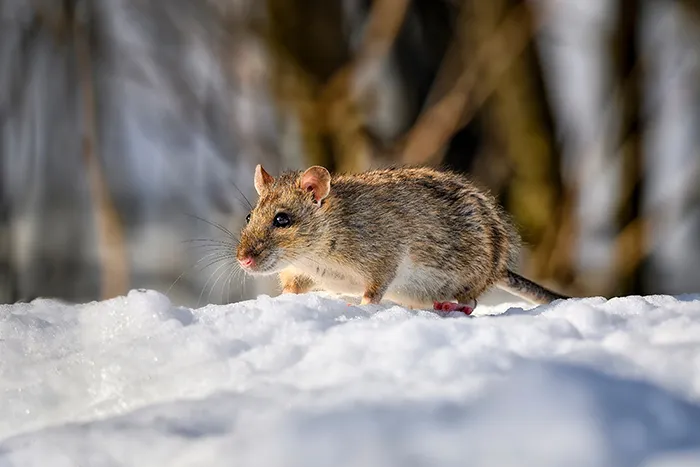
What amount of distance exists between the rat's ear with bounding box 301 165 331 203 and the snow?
4.49ft

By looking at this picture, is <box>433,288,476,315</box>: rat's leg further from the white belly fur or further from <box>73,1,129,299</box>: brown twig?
<box>73,1,129,299</box>: brown twig

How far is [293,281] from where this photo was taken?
387 cm

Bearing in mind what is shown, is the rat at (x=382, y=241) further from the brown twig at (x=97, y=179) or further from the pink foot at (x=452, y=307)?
the brown twig at (x=97, y=179)

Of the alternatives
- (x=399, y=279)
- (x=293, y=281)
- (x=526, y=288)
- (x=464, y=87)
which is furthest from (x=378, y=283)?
(x=464, y=87)

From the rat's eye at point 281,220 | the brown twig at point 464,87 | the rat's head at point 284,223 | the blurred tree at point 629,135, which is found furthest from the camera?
the blurred tree at point 629,135

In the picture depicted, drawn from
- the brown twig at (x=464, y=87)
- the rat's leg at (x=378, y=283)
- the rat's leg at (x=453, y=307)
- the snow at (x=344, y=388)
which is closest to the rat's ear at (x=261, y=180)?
the rat's leg at (x=378, y=283)

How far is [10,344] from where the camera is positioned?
2410 millimetres

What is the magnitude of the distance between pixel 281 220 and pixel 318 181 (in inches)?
9.1

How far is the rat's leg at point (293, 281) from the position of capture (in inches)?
152

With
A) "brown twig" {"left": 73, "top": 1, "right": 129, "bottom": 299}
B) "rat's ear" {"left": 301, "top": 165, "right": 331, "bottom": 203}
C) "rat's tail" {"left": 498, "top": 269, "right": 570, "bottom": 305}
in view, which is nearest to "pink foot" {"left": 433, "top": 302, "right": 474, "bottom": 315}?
"rat's tail" {"left": 498, "top": 269, "right": 570, "bottom": 305}

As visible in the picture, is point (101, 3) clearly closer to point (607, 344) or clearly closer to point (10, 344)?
point (10, 344)

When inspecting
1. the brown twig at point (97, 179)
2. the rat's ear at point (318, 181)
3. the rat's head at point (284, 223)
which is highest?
the rat's ear at point (318, 181)

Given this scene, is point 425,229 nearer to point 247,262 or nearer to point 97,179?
point 247,262

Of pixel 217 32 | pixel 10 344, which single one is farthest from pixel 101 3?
pixel 10 344
